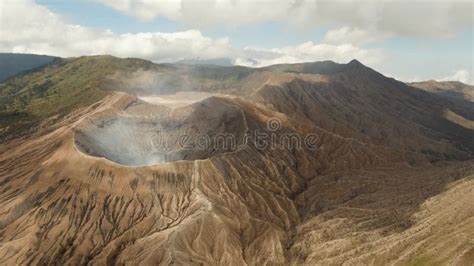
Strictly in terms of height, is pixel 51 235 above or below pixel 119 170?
below

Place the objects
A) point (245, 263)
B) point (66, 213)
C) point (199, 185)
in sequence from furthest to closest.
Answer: point (199, 185) < point (66, 213) < point (245, 263)

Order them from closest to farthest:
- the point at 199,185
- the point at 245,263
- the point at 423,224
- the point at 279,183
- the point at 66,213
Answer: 1. the point at 423,224
2. the point at 245,263
3. the point at 66,213
4. the point at 199,185
5. the point at 279,183

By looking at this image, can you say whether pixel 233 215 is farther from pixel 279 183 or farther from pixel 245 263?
pixel 279 183

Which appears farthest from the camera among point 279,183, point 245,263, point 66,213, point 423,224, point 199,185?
point 279,183

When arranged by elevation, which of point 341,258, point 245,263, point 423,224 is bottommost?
point 245,263

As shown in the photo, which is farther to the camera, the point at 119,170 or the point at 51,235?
the point at 119,170

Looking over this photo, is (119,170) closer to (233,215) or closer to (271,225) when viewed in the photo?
(233,215)

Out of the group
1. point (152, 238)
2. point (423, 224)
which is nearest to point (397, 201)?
point (423, 224)

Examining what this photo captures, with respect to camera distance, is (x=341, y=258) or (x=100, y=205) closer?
(x=341, y=258)

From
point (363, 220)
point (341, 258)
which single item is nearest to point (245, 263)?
point (341, 258)
